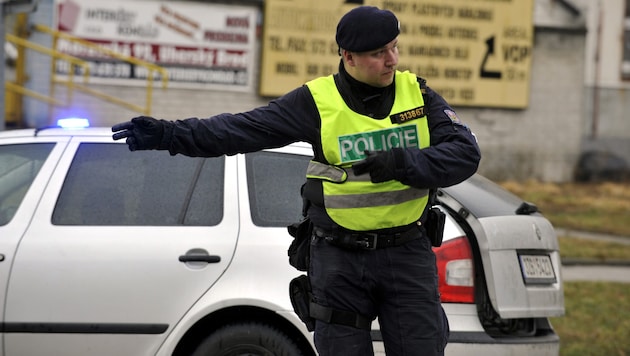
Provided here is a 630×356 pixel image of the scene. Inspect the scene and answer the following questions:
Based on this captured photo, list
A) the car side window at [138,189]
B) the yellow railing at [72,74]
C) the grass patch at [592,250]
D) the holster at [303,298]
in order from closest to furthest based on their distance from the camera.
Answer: the holster at [303,298] < the car side window at [138,189] < the grass patch at [592,250] < the yellow railing at [72,74]

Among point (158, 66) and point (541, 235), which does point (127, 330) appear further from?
point (158, 66)

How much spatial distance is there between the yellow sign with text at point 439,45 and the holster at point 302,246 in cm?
1118

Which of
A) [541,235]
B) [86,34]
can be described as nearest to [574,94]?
[86,34]

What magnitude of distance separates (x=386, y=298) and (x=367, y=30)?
943 millimetres

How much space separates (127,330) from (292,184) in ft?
3.44

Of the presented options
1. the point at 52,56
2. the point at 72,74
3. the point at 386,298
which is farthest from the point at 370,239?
the point at 72,74

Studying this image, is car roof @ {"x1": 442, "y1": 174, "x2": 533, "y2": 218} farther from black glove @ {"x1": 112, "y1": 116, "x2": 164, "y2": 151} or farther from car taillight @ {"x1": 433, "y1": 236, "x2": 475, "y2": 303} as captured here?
black glove @ {"x1": 112, "y1": 116, "x2": 164, "y2": 151}

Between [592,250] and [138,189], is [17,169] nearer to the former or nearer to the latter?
[138,189]

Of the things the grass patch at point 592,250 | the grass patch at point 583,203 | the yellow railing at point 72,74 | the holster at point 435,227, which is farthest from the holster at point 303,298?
the yellow railing at point 72,74

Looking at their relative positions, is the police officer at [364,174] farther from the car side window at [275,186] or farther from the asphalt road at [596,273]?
the asphalt road at [596,273]

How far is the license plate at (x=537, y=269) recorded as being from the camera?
4.68 meters

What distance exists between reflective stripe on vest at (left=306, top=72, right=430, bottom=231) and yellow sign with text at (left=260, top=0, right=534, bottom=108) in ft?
37.5

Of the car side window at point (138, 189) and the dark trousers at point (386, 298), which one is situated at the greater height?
the car side window at point (138, 189)

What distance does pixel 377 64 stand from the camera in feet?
11.2
